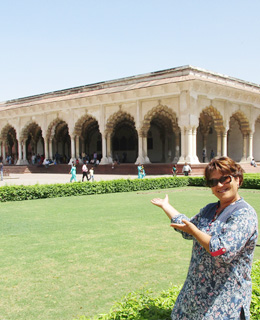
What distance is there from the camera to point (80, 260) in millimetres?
4668

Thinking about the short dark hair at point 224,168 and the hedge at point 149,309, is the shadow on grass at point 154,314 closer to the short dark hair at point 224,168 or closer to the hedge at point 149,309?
the hedge at point 149,309

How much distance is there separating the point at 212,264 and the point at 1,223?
20.7ft

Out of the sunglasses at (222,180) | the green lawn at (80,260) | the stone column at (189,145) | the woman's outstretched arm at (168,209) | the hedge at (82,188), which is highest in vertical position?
the stone column at (189,145)

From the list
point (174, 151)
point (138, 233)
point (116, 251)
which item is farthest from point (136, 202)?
point (174, 151)

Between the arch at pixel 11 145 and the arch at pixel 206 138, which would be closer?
Result: the arch at pixel 206 138

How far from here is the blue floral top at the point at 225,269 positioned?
5.62ft

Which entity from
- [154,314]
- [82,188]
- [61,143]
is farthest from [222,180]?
[61,143]

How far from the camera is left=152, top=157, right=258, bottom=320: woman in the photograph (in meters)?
1.73

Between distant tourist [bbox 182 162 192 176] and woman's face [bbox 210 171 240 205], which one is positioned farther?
distant tourist [bbox 182 162 192 176]

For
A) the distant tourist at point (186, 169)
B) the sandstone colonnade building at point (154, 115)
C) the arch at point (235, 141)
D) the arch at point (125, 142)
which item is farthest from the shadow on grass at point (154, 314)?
the arch at point (125, 142)

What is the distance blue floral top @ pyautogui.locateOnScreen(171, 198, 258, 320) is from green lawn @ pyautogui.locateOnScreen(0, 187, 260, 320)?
165cm

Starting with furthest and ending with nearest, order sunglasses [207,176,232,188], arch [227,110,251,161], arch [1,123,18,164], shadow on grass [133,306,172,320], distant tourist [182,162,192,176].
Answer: arch [1,123,18,164] < arch [227,110,251,161] < distant tourist [182,162,192,176] < shadow on grass [133,306,172,320] < sunglasses [207,176,232,188]

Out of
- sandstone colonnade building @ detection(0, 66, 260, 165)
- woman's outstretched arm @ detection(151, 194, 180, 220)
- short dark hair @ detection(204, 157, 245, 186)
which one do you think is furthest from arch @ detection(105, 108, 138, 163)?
short dark hair @ detection(204, 157, 245, 186)

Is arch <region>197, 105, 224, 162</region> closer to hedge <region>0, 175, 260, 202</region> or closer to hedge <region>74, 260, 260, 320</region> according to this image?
hedge <region>0, 175, 260, 202</region>
